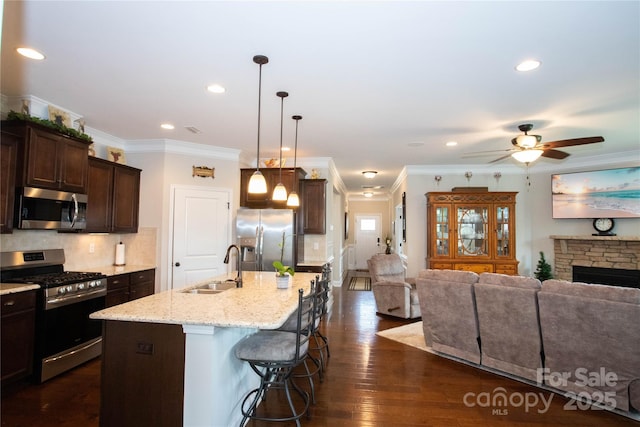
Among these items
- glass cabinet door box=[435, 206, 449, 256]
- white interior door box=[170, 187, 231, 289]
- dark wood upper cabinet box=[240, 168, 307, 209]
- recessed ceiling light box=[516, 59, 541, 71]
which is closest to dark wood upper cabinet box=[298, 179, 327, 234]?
dark wood upper cabinet box=[240, 168, 307, 209]

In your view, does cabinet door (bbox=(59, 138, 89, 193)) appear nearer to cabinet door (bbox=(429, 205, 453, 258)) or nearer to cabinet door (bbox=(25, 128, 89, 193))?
cabinet door (bbox=(25, 128, 89, 193))

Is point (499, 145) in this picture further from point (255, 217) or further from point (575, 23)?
point (255, 217)

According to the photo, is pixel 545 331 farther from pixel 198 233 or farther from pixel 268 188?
pixel 198 233

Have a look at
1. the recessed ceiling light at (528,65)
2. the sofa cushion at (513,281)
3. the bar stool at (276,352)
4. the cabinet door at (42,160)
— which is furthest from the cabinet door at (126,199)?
the recessed ceiling light at (528,65)

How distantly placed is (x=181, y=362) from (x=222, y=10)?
2174 mm

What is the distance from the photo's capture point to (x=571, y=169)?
21.5ft

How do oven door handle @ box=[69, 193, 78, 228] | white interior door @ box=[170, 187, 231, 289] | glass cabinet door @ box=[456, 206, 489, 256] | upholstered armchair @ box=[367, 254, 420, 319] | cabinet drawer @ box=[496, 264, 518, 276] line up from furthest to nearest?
glass cabinet door @ box=[456, 206, 489, 256] → cabinet drawer @ box=[496, 264, 518, 276] → upholstered armchair @ box=[367, 254, 420, 319] → white interior door @ box=[170, 187, 231, 289] → oven door handle @ box=[69, 193, 78, 228]

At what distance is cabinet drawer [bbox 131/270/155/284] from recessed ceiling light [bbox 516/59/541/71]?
4.68 metres

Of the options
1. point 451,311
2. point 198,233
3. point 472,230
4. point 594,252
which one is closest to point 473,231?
point 472,230

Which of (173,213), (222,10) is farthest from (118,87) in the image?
(173,213)

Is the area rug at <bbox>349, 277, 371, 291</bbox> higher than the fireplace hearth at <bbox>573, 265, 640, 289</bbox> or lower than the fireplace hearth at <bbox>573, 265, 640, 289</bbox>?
lower

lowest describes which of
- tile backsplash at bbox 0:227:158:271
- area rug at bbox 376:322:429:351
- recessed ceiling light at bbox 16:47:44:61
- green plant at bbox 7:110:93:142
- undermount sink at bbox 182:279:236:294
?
area rug at bbox 376:322:429:351

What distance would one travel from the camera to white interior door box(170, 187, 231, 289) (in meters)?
5.18

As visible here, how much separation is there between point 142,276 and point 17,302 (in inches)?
65.4
